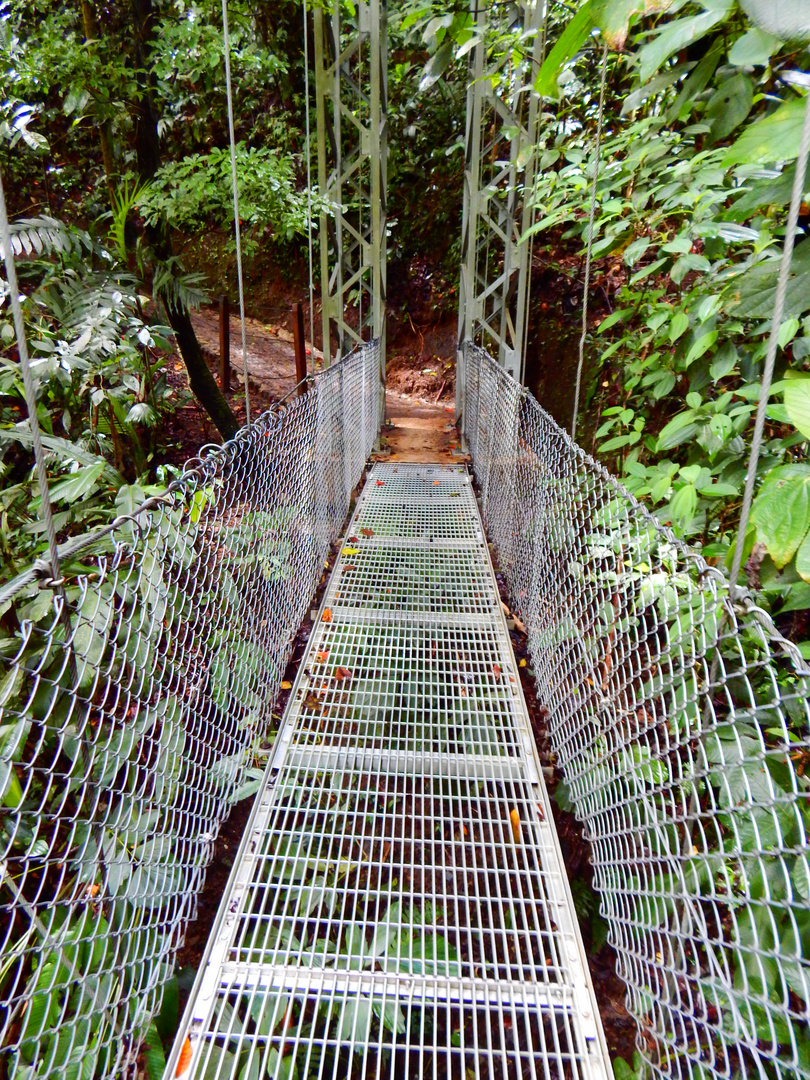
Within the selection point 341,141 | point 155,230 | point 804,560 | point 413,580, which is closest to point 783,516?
point 804,560

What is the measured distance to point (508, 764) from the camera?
190cm

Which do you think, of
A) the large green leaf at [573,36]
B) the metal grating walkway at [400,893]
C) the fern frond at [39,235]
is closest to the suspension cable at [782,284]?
the large green leaf at [573,36]

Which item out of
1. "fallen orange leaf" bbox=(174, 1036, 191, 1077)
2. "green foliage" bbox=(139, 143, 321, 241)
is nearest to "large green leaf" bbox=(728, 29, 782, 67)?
"fallen orange leaf" bbox=(174, 1036, 191, 1077)

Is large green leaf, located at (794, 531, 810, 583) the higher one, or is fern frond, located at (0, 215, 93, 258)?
fern frond, located at (0, 215, 93, 258)

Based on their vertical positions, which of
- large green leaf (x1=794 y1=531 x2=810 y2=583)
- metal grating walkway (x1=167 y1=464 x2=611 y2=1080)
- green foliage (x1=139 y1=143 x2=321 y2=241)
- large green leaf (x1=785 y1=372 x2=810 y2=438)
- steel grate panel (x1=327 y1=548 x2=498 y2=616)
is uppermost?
green foliage (x1=139 y1=143 x2=321 y2=241)

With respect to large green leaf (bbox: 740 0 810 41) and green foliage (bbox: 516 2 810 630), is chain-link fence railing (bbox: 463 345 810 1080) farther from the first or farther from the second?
large green leaf (bbox: 740 0 810 41)

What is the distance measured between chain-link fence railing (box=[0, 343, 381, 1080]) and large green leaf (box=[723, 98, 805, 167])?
119 centimetres

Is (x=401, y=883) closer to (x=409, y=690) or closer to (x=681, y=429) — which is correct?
(x=409, y=690)

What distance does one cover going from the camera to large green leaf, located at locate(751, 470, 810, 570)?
3.11ft

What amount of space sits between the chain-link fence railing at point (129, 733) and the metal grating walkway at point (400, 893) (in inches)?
6.4

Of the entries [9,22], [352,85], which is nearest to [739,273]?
[9,22]

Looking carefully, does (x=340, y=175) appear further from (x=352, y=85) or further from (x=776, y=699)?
(x=776, y=699)

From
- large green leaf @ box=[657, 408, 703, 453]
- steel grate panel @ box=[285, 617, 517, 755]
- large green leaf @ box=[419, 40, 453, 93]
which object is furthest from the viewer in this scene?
steel grate panel @ box=[285, 617, 517, 755]

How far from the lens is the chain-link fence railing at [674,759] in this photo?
885 mm
